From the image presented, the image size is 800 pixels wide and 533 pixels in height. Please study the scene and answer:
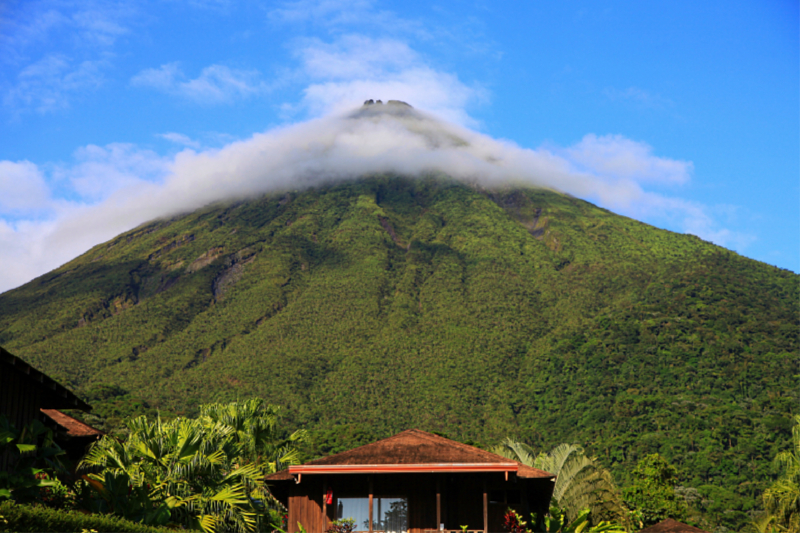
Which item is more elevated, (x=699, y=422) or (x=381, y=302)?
Result: (x=381, y=302)

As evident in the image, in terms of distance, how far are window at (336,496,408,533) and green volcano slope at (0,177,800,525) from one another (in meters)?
46.3

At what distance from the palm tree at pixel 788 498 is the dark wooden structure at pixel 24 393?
2658cm

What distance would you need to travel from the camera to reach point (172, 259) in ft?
507

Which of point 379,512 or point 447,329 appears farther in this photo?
point 447,329

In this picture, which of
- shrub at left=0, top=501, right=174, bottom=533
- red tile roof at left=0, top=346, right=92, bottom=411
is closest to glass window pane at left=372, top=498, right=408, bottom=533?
shrub at left=0, top=501, right=174, bottom=533

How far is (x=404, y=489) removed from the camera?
70.6 ft

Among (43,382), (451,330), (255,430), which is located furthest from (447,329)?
(43,382)

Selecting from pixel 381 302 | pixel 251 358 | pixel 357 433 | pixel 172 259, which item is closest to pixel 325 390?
pixel 251 358

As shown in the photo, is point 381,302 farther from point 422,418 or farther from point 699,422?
point 699,422

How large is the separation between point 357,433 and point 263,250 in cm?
8783

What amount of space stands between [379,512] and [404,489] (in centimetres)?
96

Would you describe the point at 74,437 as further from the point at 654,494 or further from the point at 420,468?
the point at 654,494

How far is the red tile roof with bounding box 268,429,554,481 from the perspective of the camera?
19891 mm

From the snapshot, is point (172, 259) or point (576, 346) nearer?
point (576, 346)
